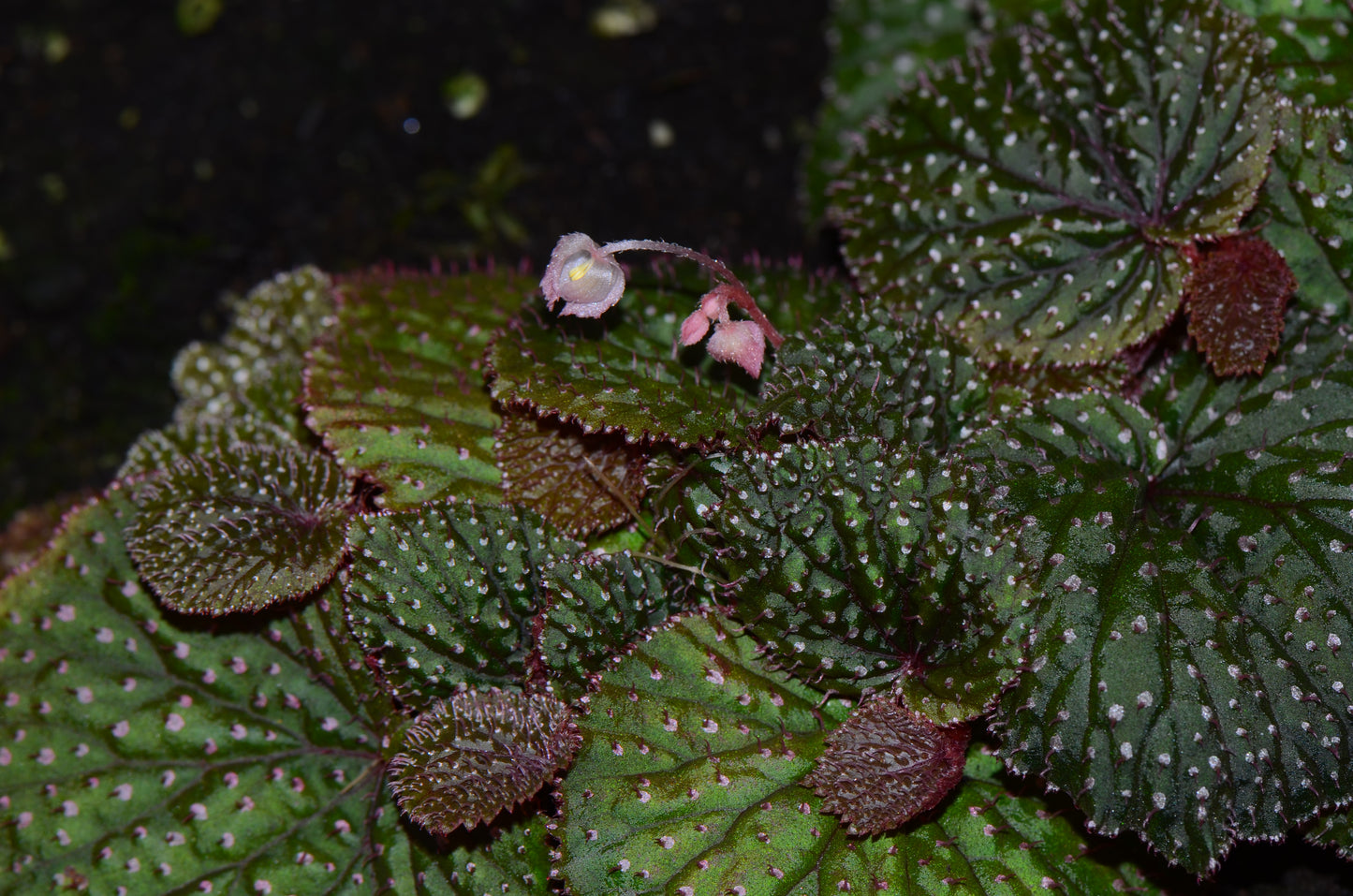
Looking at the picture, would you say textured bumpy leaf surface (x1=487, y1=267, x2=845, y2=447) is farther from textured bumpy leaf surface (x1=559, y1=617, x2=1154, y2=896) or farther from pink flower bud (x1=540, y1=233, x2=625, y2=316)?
textured bumpy leaf surface (x1=559, y1=617, x2=1154, y2=896)

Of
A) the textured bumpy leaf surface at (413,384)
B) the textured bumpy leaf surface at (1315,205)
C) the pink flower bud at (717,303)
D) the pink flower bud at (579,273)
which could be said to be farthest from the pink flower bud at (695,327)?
the textured bumpy leaf surface at (1315,205)

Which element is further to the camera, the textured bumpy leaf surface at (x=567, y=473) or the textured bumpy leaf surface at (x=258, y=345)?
the textured bumpy leaf surface at (x=258, y=345)

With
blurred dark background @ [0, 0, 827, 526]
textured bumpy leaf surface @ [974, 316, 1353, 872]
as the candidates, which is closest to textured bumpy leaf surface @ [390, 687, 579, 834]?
textured bumpy leaf surface @ [974, 316, 1353, 872]

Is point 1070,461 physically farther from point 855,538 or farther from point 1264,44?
point 1264,44

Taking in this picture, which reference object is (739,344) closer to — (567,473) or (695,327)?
(695,327)

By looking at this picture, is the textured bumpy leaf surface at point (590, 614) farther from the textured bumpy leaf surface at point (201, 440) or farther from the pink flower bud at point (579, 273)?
the textured bumpy leaf surface at point (201, 440)

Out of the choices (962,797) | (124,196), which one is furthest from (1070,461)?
(124,196)
